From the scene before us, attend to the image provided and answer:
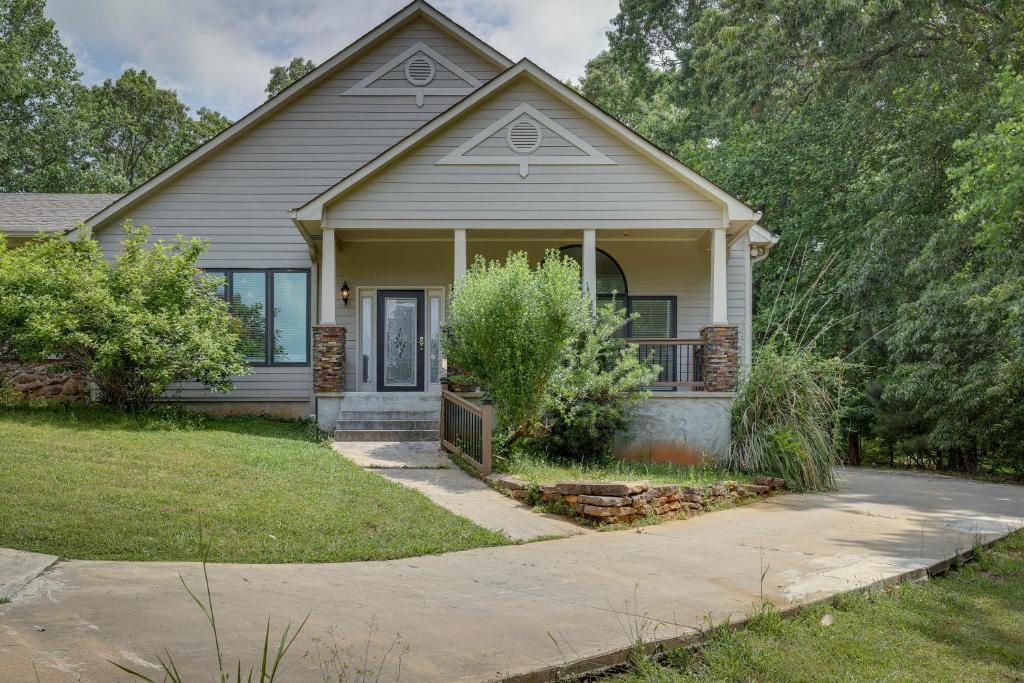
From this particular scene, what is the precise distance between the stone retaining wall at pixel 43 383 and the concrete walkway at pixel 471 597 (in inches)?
388

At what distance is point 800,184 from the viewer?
2159 centimetres

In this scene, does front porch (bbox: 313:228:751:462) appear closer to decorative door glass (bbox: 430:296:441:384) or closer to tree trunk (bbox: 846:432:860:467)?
decorative door glass (bbox: 430:296:441:384)

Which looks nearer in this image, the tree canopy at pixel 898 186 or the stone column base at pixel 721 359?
the stone column base at pixel 721 359

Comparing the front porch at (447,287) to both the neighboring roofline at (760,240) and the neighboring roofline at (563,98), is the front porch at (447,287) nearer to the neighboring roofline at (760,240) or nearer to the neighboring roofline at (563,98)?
the neighboring roofline at (760,240)

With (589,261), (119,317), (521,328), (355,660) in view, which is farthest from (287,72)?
(355,660)

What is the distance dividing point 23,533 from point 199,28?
35.8 feet

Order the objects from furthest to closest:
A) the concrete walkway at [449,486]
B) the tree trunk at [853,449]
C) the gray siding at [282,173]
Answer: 1. the tree trunk at [853,449]
2. the gray siding at [282,173]
3. the concrete walkway at [449,486]

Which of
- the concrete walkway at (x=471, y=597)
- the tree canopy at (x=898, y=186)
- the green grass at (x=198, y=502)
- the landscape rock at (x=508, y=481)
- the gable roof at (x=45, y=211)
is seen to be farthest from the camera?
the gable roof at (x=45, y=211)

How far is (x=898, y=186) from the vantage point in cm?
1694

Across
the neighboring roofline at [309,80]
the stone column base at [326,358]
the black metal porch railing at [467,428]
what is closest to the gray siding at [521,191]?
the stone column base at [326,358]

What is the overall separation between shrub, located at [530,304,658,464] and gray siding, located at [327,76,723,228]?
8.13ft

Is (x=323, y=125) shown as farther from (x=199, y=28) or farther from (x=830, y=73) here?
(x=830, y=73)

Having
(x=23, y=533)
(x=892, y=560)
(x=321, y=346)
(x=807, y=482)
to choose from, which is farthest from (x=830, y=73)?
(x=23, y=533)

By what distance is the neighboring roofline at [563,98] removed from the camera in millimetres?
12109
